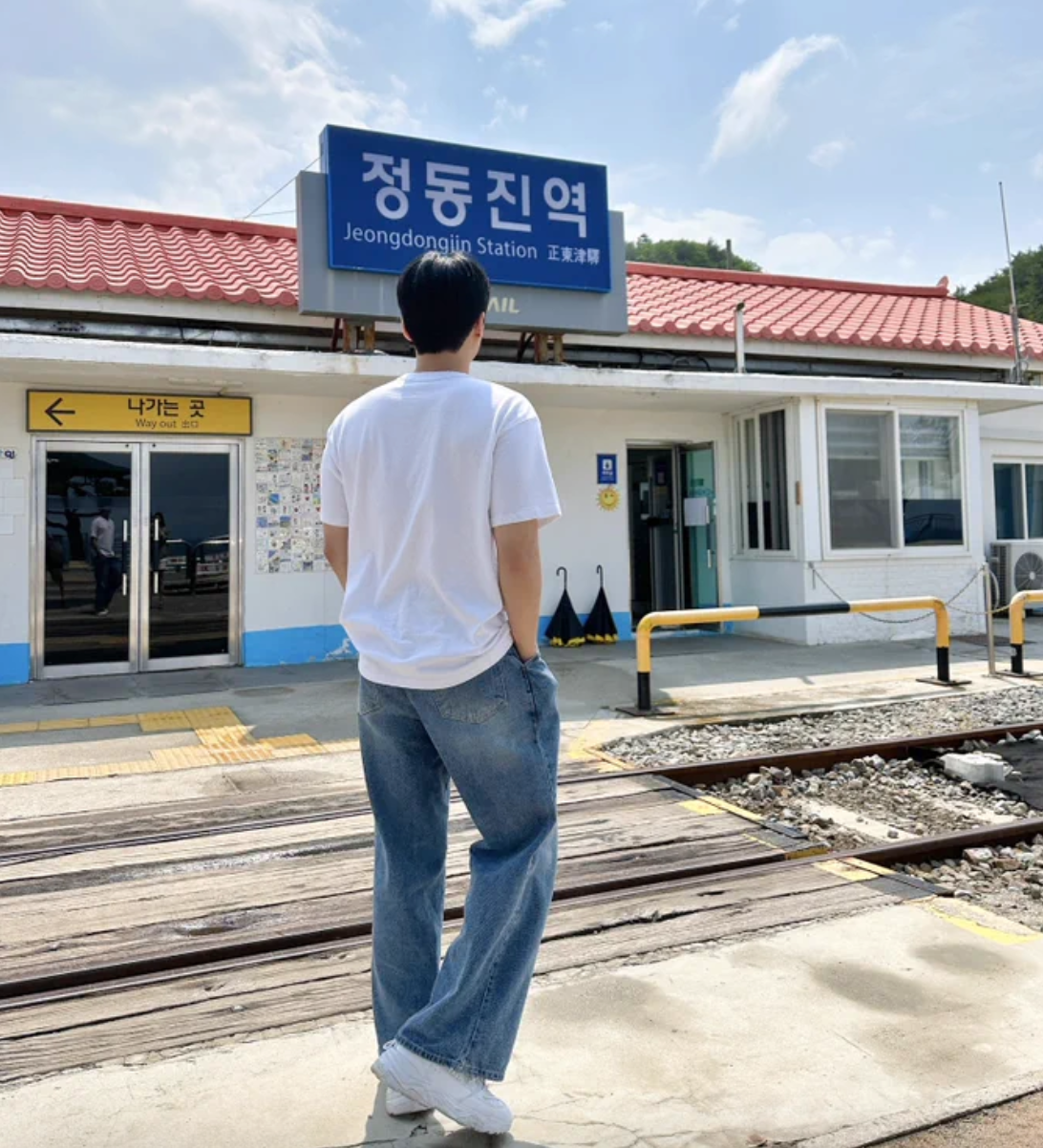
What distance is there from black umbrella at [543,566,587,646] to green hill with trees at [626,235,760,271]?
106ft

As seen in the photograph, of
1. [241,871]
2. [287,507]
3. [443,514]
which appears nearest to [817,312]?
[287,507]

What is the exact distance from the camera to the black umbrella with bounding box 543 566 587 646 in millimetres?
10867

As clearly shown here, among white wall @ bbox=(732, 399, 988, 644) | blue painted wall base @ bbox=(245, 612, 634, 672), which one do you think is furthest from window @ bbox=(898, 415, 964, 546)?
blue painted wall base @ bbox=(245, 612, 634, 672)

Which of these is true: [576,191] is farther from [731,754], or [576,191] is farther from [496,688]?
[496,688]

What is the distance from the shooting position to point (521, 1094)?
7.23 feet

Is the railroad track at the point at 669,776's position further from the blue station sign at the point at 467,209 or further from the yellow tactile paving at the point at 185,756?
the blue station sign at the point at 467,209

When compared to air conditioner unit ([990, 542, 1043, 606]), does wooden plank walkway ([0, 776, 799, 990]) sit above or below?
below

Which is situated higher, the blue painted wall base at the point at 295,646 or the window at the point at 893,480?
the window at the point at 893,480

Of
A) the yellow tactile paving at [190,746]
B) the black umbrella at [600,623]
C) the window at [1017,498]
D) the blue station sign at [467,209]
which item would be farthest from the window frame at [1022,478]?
the yellow tactile paving at [190,746]

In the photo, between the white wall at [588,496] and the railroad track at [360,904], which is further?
the white wall at [588,496]

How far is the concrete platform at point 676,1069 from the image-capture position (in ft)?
6.78

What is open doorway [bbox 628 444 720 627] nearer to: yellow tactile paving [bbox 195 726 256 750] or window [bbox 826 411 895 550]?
window [bbox 826 411 895 550]

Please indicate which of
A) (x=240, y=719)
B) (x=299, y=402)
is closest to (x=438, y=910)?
(x=240, y=719)

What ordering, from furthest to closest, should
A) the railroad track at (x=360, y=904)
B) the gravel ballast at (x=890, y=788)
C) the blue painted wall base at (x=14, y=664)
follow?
the blue painted wall base at (x=14, y=664) → the gravel ballast at (x=890, y=788) → the railroad track at (x=360, y=904)
